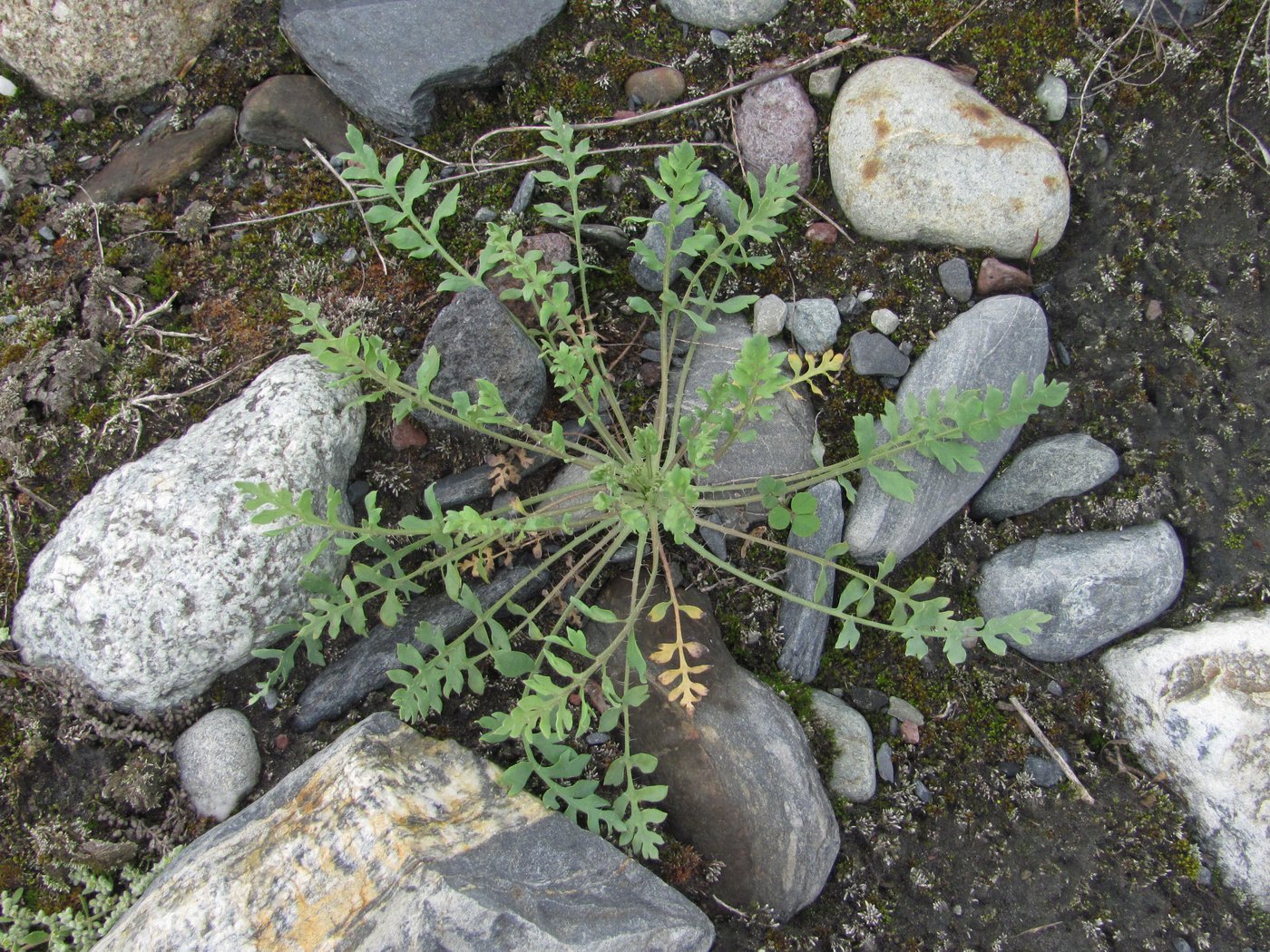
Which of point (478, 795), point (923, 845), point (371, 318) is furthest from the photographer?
point (371, 318)

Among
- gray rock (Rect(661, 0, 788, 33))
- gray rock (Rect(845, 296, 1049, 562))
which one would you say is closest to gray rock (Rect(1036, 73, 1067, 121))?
gray rock (Rect(845, 296, 1049, 562))

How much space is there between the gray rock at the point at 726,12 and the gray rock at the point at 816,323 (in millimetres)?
1378

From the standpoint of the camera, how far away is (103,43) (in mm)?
3982

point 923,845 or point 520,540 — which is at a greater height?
point 520,540

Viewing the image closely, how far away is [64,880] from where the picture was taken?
322 centimetres

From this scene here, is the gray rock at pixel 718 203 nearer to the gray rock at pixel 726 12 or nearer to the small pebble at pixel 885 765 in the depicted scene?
the gray rock at pixel 726 12

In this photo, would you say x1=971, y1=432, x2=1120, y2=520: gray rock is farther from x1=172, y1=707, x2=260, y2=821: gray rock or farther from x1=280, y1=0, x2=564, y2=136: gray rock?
x1=172, y1=707, x2=260, y2=821: gray rock

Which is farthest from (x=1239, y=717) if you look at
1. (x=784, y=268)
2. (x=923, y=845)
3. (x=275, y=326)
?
(x=275, y=326)

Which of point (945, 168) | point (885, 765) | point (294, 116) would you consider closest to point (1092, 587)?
point (885, 765)

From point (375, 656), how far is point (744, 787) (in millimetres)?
1555

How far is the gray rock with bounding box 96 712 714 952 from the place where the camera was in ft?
8.71

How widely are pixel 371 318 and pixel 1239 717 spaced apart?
152 inches

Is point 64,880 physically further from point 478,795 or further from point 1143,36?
point 1143,36

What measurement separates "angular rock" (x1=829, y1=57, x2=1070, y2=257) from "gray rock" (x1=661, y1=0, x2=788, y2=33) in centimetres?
62
